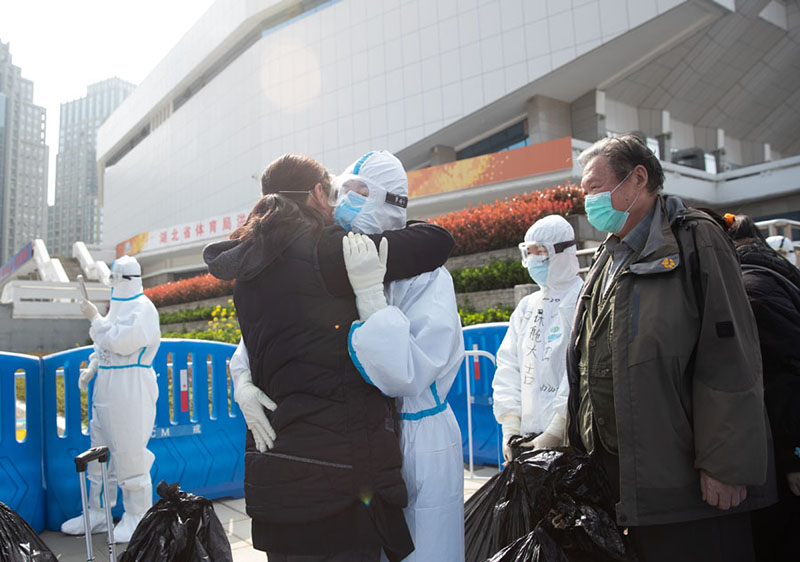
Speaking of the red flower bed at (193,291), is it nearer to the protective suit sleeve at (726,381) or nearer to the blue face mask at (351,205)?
the blue face mask at (351,205)

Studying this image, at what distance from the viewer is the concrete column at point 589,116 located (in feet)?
71.6

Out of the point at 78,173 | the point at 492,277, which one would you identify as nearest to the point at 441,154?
the point at 492,277

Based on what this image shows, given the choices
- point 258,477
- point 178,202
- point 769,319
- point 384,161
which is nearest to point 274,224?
point 384,161

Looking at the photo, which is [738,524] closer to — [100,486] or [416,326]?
[416,326]

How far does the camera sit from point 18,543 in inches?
88.3

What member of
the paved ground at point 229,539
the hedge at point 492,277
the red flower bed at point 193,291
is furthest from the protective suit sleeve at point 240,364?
the red flower bed at point 193,291

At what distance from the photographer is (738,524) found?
1859mm

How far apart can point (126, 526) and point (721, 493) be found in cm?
417

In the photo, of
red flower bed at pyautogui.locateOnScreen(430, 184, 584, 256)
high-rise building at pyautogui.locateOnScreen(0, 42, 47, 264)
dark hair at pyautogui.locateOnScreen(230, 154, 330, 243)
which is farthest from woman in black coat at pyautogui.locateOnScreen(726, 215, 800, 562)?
high-rise building at pyautogui.locateOnScreen(0, 42, 47, 264)

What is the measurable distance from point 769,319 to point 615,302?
34.2 inches

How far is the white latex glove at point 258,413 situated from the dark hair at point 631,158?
60.3 inches

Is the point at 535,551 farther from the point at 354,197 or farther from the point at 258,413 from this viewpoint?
the point at 354,197

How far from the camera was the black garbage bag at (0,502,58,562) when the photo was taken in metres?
2.18

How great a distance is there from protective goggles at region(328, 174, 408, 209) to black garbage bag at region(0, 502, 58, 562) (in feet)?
6.17
